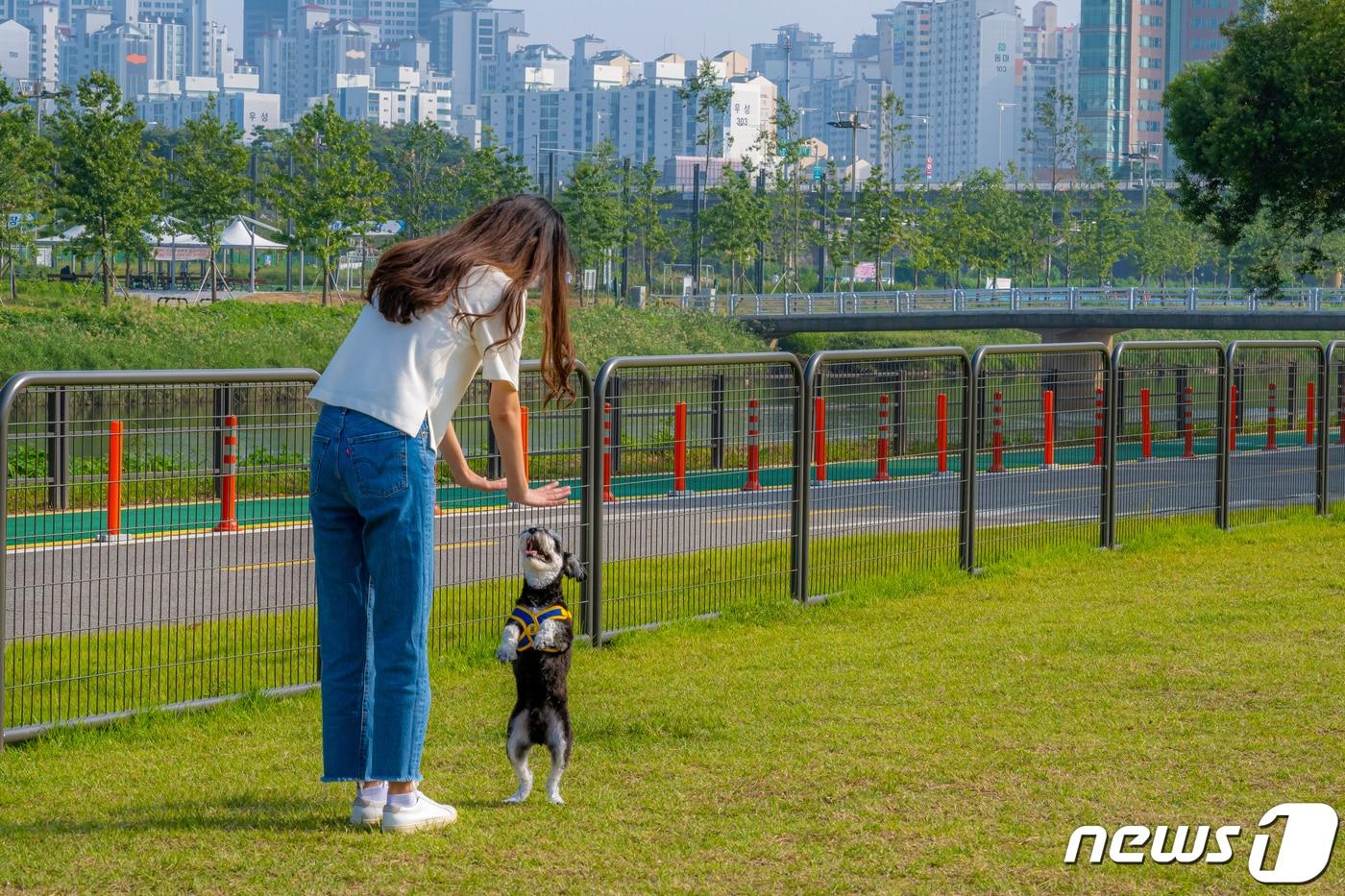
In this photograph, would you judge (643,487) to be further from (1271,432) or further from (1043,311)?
(1043,311)

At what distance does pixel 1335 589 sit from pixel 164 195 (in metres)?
60.3

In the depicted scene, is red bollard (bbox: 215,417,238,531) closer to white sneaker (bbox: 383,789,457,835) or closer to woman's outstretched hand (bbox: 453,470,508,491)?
woman's outstretched hand (bbox: 453,470,508,491)

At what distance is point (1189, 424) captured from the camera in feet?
40.8

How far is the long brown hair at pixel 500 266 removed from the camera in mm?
4676

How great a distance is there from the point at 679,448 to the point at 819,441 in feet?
3.27

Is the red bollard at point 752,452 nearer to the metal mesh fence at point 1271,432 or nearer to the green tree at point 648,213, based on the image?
the metal mesh fence at point 1271,432

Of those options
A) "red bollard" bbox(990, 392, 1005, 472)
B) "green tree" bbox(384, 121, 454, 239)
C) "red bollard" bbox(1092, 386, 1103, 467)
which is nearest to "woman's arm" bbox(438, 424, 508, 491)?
"red bollard" bbox(990, 392, 1005, 472)

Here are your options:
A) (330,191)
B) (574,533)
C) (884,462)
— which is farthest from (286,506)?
(330,191)

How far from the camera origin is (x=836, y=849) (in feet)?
15.5

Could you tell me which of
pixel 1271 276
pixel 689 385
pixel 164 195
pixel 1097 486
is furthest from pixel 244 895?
pixel 164 195

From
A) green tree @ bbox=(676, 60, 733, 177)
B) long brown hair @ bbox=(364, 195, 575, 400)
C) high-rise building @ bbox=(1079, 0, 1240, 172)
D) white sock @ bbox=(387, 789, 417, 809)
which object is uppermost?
high-rise building @ bbox=(1079, 0, 1240, 172)

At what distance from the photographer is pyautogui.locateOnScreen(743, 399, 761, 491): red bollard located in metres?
8.91

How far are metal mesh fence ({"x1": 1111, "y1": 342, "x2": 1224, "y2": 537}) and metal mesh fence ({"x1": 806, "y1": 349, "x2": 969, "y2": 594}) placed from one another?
1.61m

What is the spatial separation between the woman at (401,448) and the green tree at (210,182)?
51.8m
